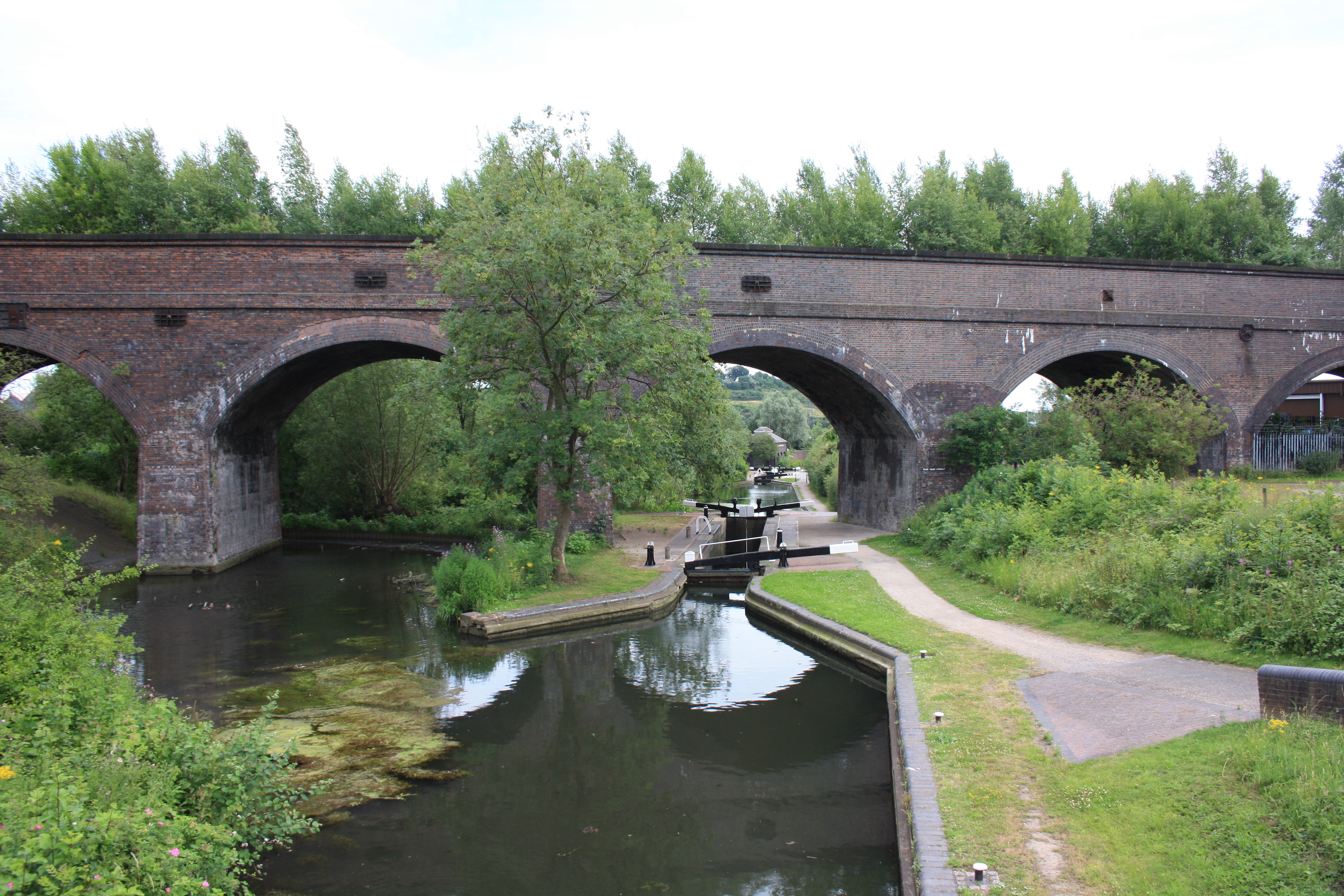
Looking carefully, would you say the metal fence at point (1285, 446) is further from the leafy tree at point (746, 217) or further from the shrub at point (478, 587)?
the shrub at point (478, 587)

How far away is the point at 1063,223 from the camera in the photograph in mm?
24875

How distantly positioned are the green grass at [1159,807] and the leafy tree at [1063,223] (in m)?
23.3

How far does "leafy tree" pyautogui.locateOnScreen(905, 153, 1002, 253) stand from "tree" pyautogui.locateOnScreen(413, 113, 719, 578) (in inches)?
567

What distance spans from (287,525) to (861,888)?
21.6m

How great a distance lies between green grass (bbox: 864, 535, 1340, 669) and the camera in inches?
258

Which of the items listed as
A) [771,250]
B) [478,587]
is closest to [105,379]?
[478,587]

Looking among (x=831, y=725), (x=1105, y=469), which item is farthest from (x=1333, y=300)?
(x=831, y=725)

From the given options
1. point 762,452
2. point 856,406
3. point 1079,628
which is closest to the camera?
point 1079,628

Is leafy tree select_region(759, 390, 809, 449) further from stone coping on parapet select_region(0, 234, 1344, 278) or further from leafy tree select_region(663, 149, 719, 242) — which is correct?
stone coping on parapet select_region(0, 234, 1344, 278)

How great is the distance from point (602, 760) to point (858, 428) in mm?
14688

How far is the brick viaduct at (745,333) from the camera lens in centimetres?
1513

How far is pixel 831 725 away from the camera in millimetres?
7281

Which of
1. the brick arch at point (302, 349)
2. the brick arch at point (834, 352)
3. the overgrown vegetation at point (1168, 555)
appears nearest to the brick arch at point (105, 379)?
the brick arch at point (302, 349)

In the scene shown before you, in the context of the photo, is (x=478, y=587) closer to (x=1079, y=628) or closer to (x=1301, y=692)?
(x=1079, y=628)
